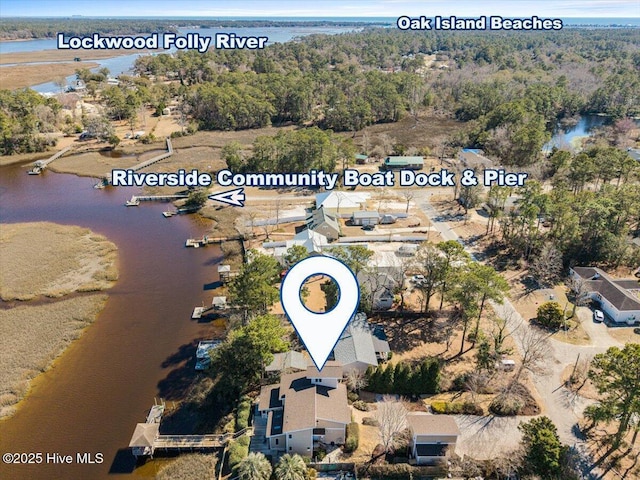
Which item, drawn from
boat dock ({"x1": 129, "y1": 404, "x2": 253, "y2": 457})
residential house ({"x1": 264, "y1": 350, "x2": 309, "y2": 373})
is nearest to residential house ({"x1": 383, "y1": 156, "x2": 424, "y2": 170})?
residential house ({"x1": 264, "y1": 350, "x2": 309, "y2": 373})

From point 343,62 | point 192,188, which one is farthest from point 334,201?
point 343,62

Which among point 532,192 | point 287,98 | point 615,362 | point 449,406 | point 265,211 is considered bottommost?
point 449,406

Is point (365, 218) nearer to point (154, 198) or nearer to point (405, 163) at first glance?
point (405, 163)

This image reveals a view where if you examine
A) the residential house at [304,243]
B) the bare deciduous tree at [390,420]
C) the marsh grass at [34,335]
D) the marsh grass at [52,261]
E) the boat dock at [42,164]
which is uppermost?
the boat dock at [42,164]

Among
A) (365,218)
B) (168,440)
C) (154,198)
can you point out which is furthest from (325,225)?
(154,198)

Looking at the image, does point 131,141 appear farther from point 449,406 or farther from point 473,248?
Result: point 449,406

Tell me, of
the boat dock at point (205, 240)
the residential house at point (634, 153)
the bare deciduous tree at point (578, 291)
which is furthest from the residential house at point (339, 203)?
the residential house at point (634, 153)

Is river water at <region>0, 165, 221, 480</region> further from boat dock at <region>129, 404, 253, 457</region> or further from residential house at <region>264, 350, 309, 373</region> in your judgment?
residential house at <region>264, 350, 309, 373</region>

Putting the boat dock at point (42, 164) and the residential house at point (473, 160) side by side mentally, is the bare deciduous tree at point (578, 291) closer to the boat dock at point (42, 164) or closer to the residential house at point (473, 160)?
the residential house at point (473, 160)
